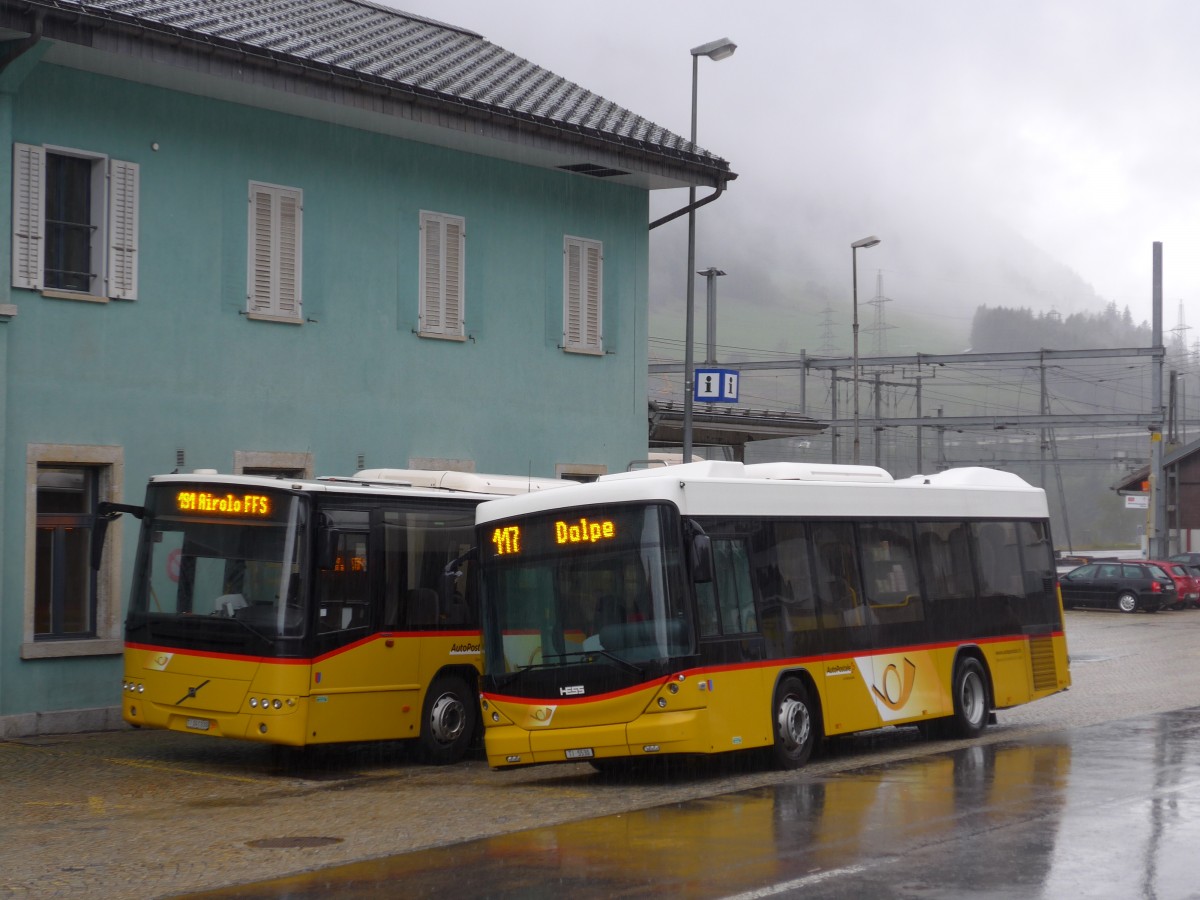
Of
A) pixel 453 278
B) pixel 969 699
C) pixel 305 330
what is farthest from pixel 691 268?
pixel 969 699

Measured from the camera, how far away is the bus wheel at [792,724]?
14728 mm

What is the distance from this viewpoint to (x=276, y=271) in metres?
20.7

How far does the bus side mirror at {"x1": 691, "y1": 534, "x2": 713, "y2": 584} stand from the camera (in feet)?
44.6

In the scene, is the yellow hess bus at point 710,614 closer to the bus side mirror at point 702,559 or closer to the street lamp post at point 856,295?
the bus side mirror at point 702,559

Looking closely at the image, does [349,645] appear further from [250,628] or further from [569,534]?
[569,534]

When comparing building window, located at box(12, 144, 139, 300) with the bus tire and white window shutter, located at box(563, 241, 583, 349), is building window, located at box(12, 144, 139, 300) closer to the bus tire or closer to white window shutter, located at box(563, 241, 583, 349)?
white window shutter, located at box(563, 241, 583, 349)

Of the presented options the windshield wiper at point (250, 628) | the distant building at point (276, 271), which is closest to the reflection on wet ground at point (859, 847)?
the windshield wiper at point (250, 628)

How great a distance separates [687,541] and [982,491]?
610 centimetres

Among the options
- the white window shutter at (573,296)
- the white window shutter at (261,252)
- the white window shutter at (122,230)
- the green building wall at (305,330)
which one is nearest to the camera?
the green building wall at (305,330)

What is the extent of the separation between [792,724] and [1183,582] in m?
36.9

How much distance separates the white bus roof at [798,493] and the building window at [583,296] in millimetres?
7413

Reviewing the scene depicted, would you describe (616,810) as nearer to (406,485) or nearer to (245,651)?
(245,651)

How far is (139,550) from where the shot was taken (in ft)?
52.4

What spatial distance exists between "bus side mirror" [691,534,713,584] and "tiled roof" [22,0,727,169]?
8995 millimetres
